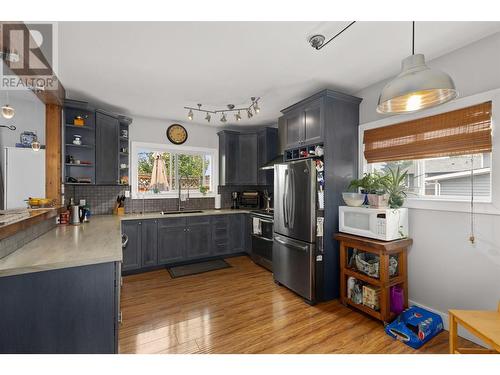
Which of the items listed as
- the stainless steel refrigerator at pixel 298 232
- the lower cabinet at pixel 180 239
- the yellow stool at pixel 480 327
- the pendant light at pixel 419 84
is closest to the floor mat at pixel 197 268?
the lower cabinet at pixel 180 239

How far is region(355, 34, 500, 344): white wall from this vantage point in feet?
6.09

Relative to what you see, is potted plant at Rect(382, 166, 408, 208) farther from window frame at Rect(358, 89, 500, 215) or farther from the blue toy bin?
the blue toy bin

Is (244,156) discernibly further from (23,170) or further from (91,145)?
(23,170)

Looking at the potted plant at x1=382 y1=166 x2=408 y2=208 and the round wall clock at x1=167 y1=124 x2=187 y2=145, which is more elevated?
the round wall clock at x1=167 y1=124 x2=187 y2=145

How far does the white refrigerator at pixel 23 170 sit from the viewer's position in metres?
3.01

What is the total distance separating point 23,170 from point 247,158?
3.31 m

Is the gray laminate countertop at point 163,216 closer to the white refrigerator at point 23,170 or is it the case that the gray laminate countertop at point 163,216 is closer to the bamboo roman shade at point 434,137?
the white refrigerator at point 23,170

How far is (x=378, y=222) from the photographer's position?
2.26m

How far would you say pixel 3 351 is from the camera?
4.26ft

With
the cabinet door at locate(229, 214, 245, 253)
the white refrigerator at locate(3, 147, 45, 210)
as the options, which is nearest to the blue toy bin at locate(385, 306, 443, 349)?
the cabinet door at locate(229, 214, 245, 253)

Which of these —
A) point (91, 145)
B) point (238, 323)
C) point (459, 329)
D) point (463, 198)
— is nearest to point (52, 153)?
point (91, 145)

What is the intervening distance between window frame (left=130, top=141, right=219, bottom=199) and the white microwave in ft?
9.28

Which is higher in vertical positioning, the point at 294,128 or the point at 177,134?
the point at 177,134
